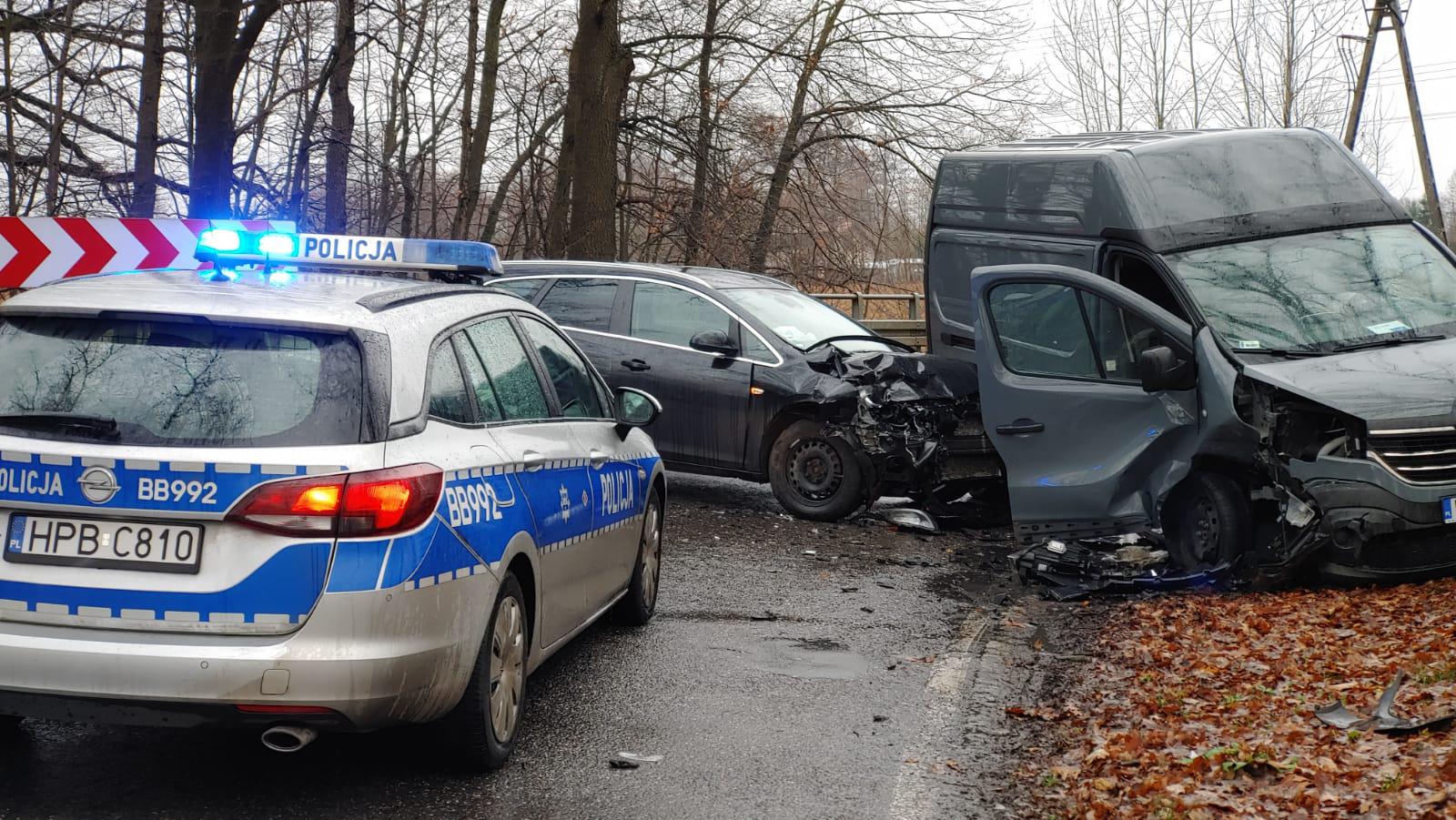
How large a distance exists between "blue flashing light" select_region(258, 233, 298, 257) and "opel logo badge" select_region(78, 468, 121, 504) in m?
1.49

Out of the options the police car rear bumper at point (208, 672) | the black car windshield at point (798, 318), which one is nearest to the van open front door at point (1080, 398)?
the black car windshield at point (798, 318)

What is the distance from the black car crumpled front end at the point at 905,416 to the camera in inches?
407

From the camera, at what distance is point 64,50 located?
65.9 feet

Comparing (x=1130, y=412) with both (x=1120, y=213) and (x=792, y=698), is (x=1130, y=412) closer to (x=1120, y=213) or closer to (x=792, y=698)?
(x=1120, y=213)

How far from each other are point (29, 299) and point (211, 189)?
1268 cm

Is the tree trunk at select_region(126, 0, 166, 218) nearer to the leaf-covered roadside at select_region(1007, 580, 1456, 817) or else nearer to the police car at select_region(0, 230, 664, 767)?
the police car at select_region(0, 230, 664, 767)

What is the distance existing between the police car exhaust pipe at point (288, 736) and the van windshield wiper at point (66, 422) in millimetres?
943

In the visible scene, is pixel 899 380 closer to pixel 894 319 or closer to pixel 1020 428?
pixel 1020 428

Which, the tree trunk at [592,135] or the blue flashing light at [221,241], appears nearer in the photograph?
the blue flashing light at [221,241]

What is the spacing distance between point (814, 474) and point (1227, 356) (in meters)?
3.64

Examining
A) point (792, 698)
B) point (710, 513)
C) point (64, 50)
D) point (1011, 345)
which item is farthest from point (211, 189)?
point (792, 698)

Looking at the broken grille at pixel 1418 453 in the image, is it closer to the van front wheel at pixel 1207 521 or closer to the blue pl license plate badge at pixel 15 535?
the van front wheel at pixel 1207 521

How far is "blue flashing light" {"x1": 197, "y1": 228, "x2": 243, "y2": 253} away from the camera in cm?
502

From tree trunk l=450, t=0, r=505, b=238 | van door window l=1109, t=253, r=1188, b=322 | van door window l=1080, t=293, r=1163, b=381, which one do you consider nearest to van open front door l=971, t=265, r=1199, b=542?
van door window l=1080, t=293, r=1163, b=381
